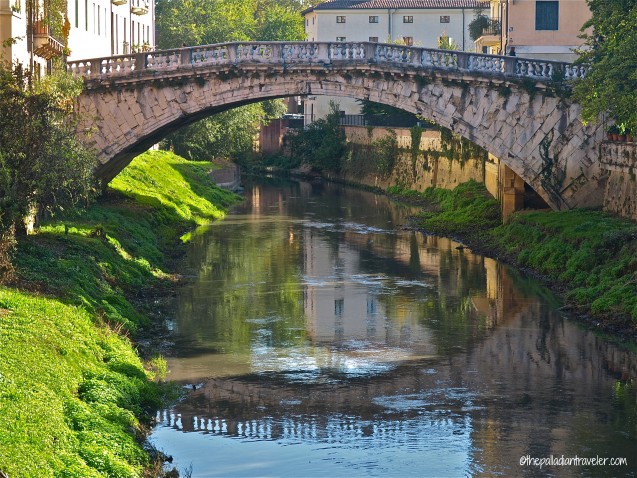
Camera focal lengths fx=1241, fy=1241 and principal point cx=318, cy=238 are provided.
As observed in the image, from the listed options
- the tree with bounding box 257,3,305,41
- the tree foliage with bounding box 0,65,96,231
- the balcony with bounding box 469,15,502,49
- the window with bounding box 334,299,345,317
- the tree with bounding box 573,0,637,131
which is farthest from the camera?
the tree with bounding box 257,3,305,41

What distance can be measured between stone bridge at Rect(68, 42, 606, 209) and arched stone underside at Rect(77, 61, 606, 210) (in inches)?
1.4

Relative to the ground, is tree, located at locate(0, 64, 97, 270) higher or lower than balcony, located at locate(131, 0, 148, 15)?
lower

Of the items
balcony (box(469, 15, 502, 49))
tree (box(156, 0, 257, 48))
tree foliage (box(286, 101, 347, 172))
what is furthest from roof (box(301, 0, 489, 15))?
balcony (box(469, 15, 502, 49))

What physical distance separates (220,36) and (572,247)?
2698 inches

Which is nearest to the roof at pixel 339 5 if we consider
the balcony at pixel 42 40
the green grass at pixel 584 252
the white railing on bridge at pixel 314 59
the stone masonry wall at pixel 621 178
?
the white railing on bridge at pixel 314 59

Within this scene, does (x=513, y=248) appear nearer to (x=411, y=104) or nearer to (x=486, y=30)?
(x=411, y=104)

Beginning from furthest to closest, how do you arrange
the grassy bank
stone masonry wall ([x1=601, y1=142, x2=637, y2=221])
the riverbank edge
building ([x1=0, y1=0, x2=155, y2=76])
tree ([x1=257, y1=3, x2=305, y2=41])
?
tree ([x1=257, y1=3, x2=305, y2=41])
stone masonry wall ([x1=601, y1=142, x2=637, y2=221])
building ([x1=0, y1=0, x2=155, y2=76])
the grassy bank
the riverbank edge

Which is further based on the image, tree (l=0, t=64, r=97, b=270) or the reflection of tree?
the reflection of tree

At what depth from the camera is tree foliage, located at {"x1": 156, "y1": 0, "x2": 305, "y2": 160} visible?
72.5 m

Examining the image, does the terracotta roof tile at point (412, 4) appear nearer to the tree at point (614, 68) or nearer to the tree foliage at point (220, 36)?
the tree foliage at point (220, 36)

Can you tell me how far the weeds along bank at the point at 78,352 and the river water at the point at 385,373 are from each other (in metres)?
1.11

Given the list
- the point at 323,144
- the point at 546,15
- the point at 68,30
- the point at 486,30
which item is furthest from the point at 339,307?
the point at 323,144

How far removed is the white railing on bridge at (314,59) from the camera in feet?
143

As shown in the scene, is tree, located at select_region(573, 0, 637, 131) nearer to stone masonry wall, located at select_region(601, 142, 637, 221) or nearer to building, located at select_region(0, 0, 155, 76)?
stone masonry wall, located at select_region(601, 142, 637, 221)
